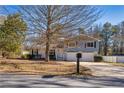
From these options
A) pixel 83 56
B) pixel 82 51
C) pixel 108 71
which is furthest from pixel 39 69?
pixel 82 51

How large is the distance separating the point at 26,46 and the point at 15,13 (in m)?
3.27

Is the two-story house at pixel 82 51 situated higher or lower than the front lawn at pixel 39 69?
higher

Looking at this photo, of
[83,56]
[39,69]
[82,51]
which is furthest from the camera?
[82,51]

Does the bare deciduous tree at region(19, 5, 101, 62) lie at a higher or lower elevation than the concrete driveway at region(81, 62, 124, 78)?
higher

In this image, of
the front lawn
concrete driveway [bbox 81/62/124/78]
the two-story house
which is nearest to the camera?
the front lawn

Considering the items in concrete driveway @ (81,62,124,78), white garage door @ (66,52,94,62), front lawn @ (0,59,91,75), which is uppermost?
white garage door @ (66,52,94,62)

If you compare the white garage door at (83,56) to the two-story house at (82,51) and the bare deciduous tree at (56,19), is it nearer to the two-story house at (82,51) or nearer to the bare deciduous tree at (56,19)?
the two-story house at (82,51)

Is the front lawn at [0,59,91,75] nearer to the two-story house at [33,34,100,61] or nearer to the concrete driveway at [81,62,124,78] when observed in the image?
the concrete driveway at [81,62,124,78]

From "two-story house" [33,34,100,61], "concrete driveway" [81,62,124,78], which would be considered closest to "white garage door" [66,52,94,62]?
"two-story house" [33,34,100,61]

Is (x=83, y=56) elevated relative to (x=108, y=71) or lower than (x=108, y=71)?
elevated

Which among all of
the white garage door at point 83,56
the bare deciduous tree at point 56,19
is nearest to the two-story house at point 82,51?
the white garage door at point 83,56

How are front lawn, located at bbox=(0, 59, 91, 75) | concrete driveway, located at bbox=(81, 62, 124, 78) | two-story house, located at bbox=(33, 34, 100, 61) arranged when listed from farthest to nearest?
1. two-story house, located at bbox=(33, 34, 100, 61)
2. concrete driveway, located at bbox=(81, 62, 124, 78)
3. front lawn, located at bbox=(0, 59, 91, 75)

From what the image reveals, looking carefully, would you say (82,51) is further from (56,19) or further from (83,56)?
(56,19)
